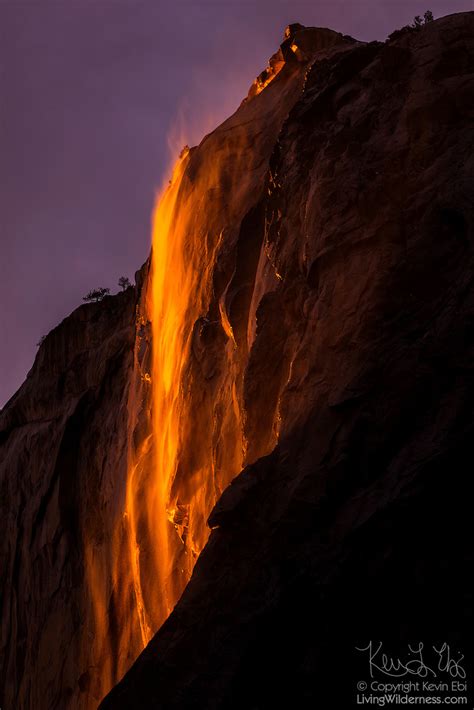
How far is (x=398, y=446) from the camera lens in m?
8.01

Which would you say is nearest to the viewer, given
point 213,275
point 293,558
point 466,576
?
point 466,576

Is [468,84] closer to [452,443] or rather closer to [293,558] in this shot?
[452,443]

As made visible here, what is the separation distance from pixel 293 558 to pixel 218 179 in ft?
29.8

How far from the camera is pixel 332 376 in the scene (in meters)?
9.09

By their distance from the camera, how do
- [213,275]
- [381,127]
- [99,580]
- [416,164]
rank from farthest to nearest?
[99,580]
[213,275]
[381,127]
[416,164]

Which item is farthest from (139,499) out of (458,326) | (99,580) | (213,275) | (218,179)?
(458,326)
